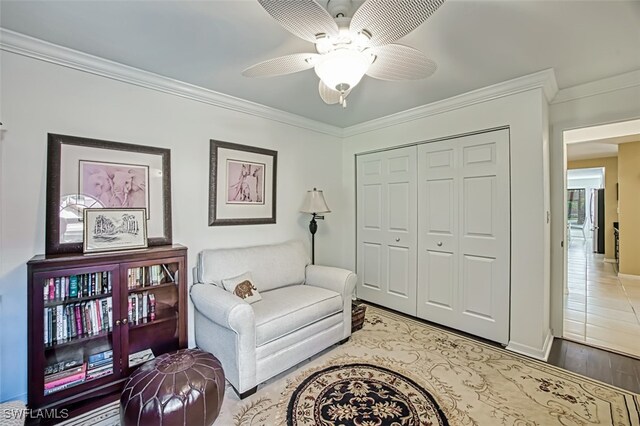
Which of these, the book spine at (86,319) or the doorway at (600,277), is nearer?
the book spine at (86,319)

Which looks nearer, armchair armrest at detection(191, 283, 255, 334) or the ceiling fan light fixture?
the ceiling fan light fixture

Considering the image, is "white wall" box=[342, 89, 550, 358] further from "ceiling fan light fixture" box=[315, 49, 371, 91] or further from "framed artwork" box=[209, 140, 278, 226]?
"framed artwork" box=[209, 140, 278, 226]

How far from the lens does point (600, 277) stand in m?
5.04

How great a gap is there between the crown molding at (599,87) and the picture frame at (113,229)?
391 cm

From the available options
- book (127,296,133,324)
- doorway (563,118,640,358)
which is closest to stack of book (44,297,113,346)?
book (127,296,133,324)

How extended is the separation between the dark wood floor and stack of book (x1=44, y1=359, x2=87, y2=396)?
354 cm

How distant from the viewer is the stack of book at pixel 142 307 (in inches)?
82.9

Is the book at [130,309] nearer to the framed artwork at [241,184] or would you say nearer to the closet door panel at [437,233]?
the framed artwork at [241,184]

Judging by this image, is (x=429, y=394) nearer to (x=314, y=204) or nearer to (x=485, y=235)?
(x=485, y=235)

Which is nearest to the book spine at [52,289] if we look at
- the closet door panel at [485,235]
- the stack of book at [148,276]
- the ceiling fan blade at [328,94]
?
the stack of book at [148,276]

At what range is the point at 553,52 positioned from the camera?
2.02 m

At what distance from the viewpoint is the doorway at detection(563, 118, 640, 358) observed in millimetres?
2879

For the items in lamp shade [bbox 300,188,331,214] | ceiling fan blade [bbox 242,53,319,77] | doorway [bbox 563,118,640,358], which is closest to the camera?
ceiling fan blade [bbox 242,53,319,77]

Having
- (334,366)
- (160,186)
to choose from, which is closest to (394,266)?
(334,366)
